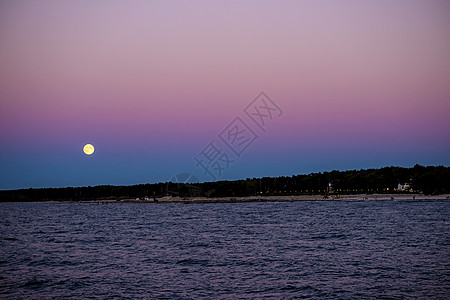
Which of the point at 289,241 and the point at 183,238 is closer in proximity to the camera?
the point at 289,241

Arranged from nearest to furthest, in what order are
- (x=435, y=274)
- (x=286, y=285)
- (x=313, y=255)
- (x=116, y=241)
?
(x=286, y=285) < (x=435, y=274) < (x=313, y=255) < (x=116, y=241)

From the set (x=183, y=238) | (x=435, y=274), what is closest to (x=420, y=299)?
(x=435, y=274)

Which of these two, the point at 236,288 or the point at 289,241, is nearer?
the point at 236,288

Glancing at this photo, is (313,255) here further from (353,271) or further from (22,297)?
(22,297)

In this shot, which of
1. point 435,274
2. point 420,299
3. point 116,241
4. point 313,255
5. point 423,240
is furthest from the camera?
point 116,241

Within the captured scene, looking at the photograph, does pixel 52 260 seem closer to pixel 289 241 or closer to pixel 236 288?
pixel 236 288

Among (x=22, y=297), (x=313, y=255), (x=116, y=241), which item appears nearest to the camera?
(x=22, y=297)

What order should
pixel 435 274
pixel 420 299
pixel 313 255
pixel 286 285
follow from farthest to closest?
pixel 313 255 → pixel 435 274 → pixel 286 285 → pixel 420 299

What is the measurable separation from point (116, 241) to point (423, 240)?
40.5 m

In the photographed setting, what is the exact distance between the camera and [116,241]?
199 ft

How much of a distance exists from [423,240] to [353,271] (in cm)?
2449

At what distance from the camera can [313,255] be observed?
139 ft

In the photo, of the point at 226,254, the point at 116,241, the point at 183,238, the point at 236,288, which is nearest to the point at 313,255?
the point at 226,254

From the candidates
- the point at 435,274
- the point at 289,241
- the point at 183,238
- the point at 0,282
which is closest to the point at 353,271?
the point at 435,274
